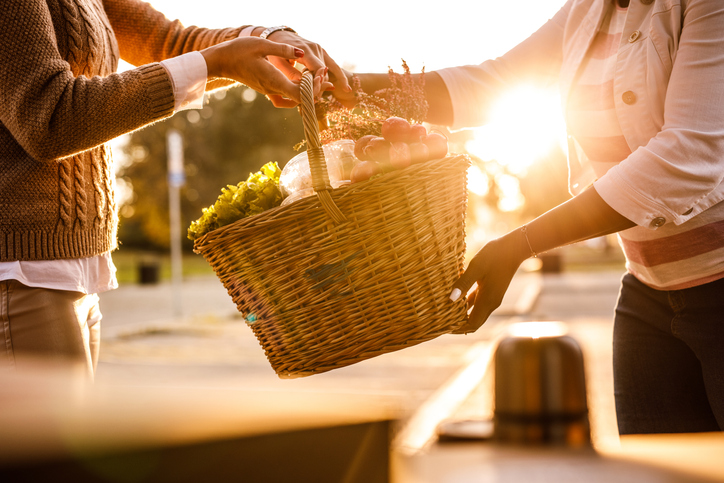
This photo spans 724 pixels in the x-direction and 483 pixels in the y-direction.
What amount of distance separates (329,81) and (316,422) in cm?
142

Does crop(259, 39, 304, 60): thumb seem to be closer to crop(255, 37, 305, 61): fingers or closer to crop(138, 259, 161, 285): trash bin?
crop(255, 37, 305, 61): fingers

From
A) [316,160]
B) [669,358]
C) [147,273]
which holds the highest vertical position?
[316,160]

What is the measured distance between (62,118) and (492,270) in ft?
3.52

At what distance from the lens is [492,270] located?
1635 mm

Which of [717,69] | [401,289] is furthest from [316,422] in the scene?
[717,69]

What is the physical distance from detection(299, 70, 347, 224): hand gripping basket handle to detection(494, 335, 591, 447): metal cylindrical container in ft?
1.61

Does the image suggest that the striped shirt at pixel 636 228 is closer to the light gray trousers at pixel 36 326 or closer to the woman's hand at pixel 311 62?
the woman's hand at pixel 311 62

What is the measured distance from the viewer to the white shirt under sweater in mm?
1468

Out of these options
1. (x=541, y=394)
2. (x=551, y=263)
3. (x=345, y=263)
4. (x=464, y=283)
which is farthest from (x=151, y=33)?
(x=551, y=263)

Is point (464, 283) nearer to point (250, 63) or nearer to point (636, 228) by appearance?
point (636, 228)

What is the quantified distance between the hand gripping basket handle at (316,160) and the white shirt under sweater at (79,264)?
0.26 m

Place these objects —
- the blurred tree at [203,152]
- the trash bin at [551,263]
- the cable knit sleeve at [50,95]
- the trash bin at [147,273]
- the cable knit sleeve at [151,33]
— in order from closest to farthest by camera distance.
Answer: the cable knit sleeve at [50,95]
the cable knit sleeve at [151,33]
the trash bin at [147,273]
the trash bin at [551,263]
the blurred tree at [203,152]

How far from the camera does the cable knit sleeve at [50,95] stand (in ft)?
4.36

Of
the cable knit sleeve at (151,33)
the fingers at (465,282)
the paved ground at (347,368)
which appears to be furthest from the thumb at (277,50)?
the paved ground at (347,368)
